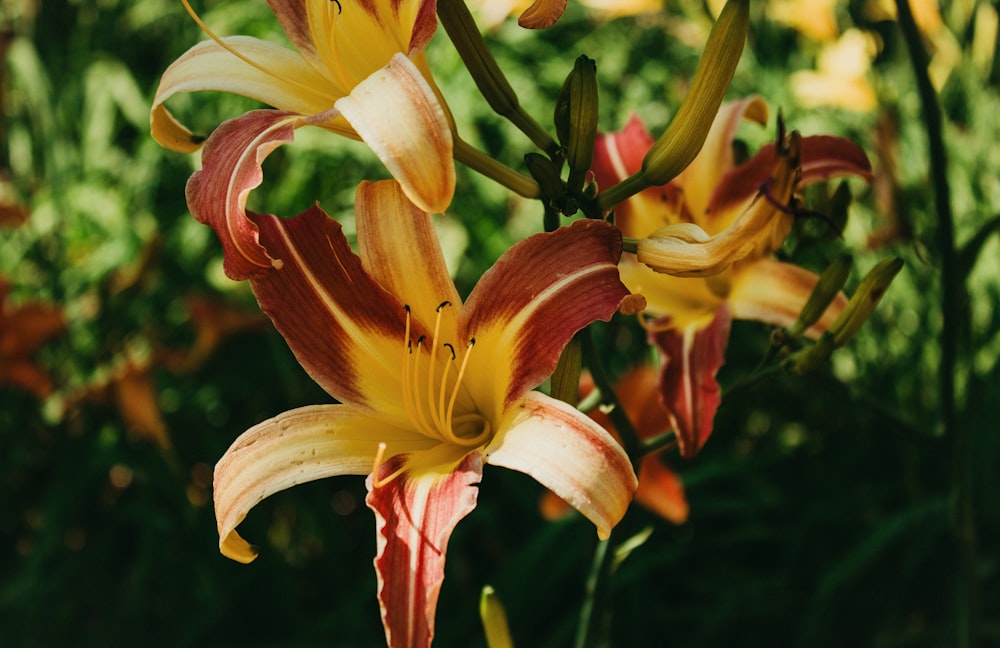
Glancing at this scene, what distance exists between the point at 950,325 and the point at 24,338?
1.45m

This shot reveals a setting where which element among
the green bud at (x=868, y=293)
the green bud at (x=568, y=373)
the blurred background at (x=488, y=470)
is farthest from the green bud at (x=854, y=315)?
the blurred background at (x=488, y=470)

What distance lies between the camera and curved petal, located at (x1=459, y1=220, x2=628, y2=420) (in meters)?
0.59

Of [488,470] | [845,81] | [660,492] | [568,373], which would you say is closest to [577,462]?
[568,373]

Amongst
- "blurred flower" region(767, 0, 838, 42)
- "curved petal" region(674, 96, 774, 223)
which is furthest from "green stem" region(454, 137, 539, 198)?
"blurred flower" region(767, 0, 838, 42)

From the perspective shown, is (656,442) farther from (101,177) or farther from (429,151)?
(101,177)

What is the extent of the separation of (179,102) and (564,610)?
165cm

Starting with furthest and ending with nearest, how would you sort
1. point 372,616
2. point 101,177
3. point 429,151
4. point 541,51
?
point 541,51, point 101,177, point 372,616, point 429,151

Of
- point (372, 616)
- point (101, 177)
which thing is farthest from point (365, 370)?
point (101, 177)

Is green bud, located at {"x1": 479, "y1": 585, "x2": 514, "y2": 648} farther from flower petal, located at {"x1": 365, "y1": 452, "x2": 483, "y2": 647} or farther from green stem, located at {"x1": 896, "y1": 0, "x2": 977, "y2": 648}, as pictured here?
green stem, located at {"x1": 896, "y1": 0, "x2": 977, "y2": 648}

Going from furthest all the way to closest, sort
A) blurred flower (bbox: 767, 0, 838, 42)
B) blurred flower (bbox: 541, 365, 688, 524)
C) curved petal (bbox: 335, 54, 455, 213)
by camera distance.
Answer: blurred flower (bbox: 767, 0, 838, 42) → blurred flower (bbox: 541, 365, 688, 524) → curved petal (bbox: 335, 54, 455, 213)

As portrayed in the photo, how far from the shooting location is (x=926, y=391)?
67.0 inches

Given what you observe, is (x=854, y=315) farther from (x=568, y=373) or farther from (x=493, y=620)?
(x=493, y=620)

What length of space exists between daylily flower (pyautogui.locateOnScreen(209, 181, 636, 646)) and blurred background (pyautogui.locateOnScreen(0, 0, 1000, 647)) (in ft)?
2.40

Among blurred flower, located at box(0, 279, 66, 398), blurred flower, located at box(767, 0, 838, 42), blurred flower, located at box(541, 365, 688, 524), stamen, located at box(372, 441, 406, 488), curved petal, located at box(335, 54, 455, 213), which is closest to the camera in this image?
curved petal, located at box(335, 54, 455, 213)
